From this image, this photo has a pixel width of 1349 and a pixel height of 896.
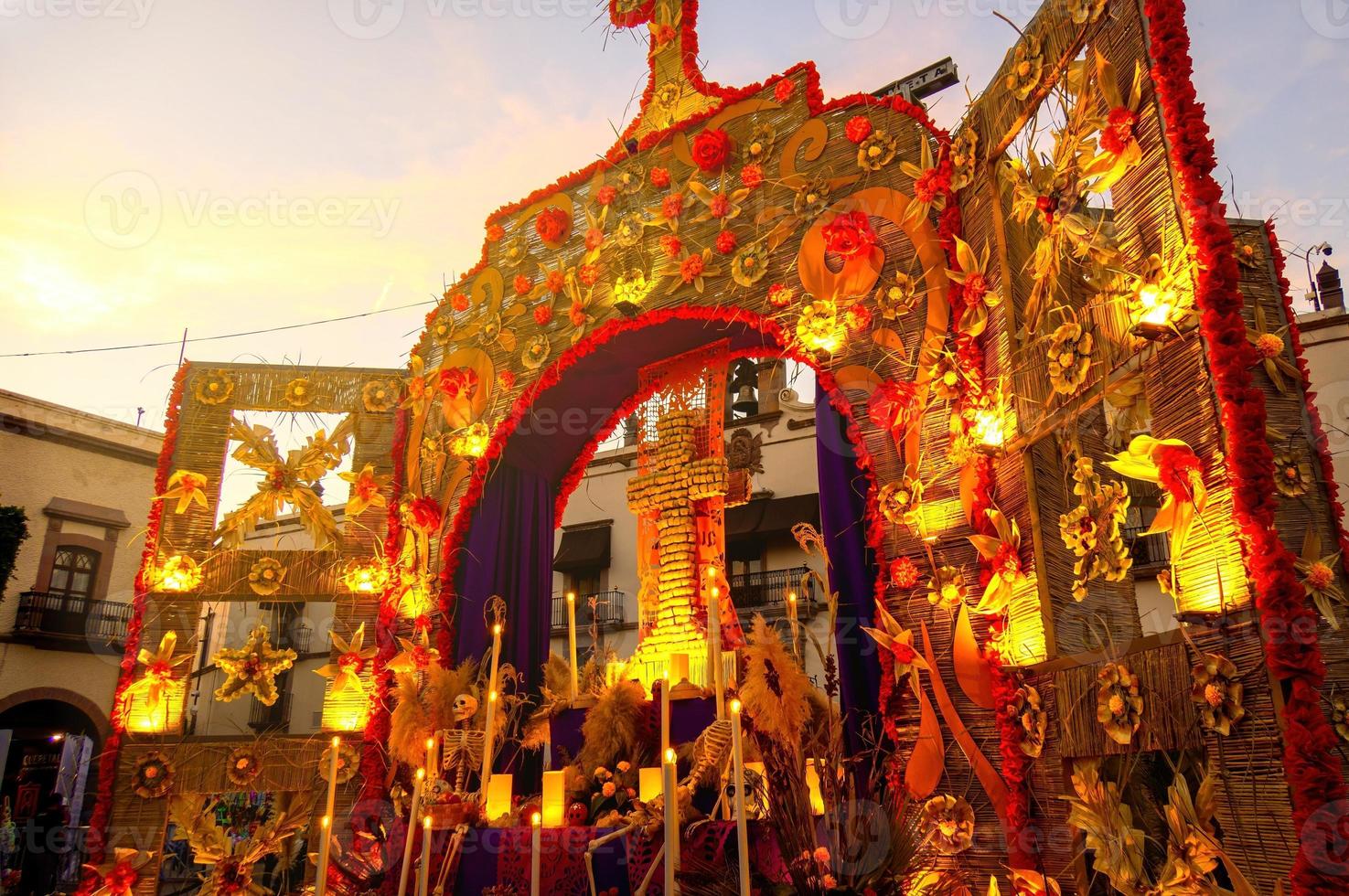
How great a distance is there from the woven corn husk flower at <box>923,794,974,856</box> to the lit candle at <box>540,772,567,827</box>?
53.6 inches

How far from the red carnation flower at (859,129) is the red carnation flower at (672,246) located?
1054mm

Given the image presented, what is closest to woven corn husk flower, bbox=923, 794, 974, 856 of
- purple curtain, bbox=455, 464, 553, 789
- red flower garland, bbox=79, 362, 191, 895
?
purple curtain, bbox=455, 464, 553, 789

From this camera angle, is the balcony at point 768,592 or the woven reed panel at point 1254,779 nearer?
the woven reed panel at point 1254,779

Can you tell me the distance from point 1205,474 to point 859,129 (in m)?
2.75

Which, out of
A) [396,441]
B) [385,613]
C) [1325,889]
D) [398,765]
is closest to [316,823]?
[398,765]

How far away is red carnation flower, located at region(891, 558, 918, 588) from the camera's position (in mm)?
3932

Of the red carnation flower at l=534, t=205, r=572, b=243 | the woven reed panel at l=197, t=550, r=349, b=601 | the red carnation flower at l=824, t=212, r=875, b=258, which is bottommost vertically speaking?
the woven reed panel at l=197, t=550, r=349, b=601

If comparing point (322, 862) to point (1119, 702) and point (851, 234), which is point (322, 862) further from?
point (851, 234)

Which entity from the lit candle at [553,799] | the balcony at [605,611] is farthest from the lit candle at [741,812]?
Result: the balcony at [605,611]

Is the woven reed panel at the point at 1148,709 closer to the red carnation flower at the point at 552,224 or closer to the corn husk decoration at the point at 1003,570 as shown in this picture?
the corn husk decoration at the point at 1003,570

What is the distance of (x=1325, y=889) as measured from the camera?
6.71ft

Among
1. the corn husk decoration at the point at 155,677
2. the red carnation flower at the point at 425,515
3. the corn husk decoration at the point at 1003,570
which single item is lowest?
the corn husk decoration at the point at 155,677

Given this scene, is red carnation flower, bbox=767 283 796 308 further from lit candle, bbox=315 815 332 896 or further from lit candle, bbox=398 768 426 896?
lit candle, bbox=315 815 332 896

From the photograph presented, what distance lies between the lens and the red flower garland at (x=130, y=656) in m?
5.52
